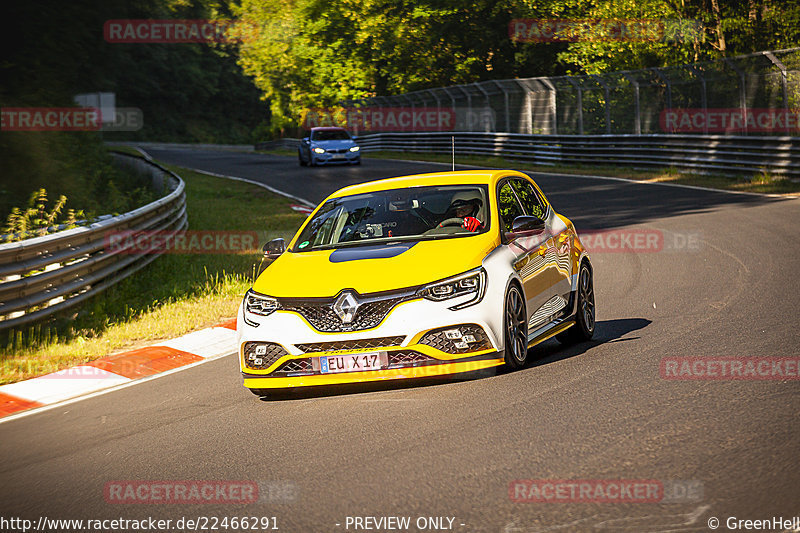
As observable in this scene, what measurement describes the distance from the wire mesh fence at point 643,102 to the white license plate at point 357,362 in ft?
62.6

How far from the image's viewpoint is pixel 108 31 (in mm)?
22172

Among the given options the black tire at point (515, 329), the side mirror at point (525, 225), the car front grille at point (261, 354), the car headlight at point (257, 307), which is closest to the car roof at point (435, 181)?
the side mirror at point (525, 225)

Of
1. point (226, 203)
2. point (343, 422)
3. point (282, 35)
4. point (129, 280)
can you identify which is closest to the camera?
point (343, 422)

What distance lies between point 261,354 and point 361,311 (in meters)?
0.82

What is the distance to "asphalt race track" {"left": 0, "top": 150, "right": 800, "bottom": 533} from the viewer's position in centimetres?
477

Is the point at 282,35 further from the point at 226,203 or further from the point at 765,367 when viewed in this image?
the point at 765,367

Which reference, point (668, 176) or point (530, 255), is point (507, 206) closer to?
point (530, 255)

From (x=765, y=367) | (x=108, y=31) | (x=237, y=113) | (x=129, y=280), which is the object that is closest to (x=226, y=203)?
(x=108, y=31)

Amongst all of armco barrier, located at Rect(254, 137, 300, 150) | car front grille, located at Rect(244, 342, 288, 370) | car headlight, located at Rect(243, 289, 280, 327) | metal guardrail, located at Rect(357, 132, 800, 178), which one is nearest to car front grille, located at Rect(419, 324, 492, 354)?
car front grille, located at Rect(244, 342, 288, 370)

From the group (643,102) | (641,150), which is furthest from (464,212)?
(643,102)

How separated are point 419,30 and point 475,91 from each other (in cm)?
1414

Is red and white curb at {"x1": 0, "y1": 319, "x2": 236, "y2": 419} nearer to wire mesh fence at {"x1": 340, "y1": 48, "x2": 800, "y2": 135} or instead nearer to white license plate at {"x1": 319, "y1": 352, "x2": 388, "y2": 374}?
white license plate at {"x1": 319, "y1": 352, "x2": 388, "y2": 374}

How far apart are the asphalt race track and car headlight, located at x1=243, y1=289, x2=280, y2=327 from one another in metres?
0.63

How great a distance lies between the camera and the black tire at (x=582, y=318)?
29.0 ft
